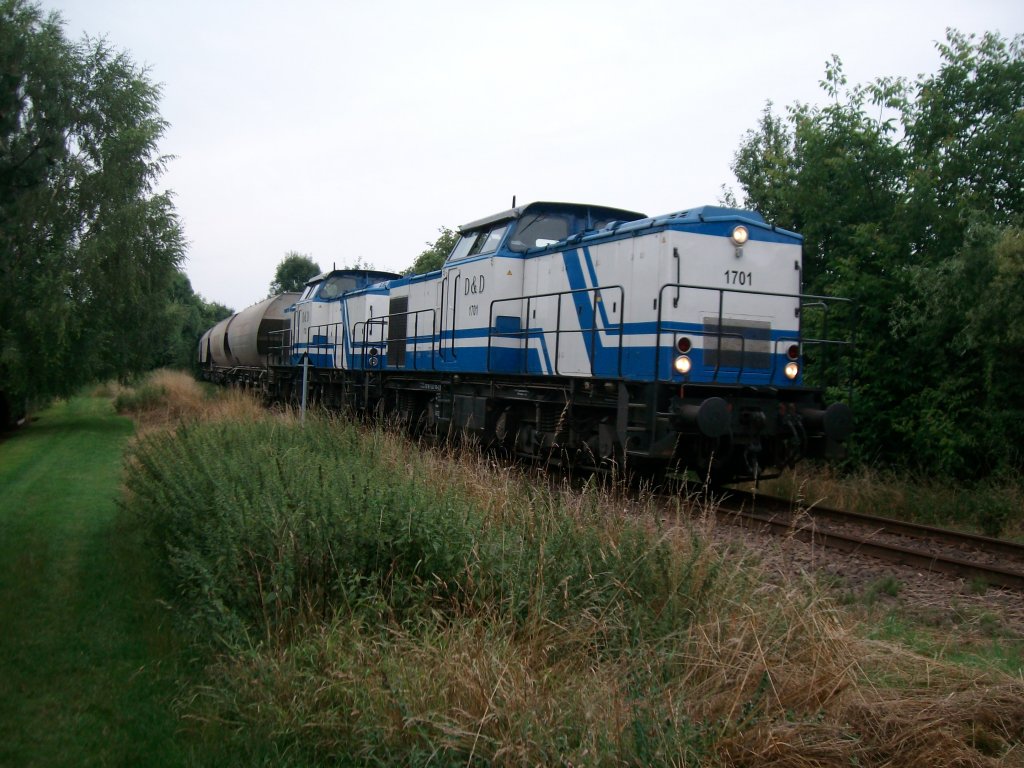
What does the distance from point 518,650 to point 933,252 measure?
34.8 feet

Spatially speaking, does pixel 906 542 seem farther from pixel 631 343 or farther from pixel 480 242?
pixel 480 242

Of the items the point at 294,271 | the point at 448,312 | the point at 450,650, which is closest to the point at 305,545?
the point at 450,650

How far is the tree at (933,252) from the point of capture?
34.5 feet

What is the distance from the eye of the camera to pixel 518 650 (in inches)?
166

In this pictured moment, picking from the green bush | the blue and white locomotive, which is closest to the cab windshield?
the blue and white locomotive

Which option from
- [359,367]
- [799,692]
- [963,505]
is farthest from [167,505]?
[359,367]

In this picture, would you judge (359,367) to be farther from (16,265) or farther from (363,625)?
(363,625)

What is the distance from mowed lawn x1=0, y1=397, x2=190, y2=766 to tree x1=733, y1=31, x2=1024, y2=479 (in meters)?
9.42

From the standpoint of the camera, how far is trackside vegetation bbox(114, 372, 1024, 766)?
3.48 m

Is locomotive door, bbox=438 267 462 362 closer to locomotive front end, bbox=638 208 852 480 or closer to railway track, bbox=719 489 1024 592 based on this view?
locomotive front end, bbox=638 208 852 480

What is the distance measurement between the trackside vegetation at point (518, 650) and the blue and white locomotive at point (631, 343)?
3.25 metres

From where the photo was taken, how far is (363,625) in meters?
4.63

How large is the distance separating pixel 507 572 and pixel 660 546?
95cm

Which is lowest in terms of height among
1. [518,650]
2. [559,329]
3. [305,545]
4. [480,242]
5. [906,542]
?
[906,542]
